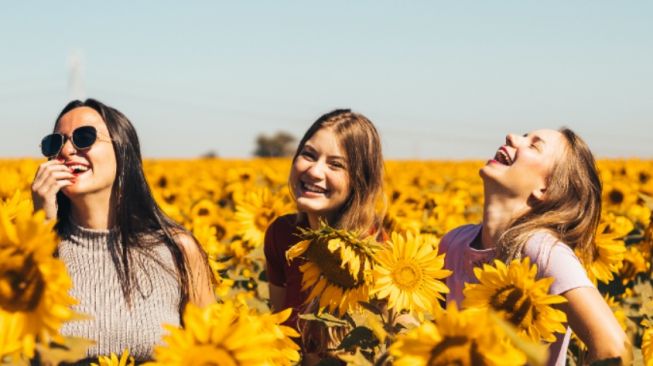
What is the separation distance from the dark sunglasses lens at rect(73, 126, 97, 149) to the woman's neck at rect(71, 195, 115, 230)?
0.19m

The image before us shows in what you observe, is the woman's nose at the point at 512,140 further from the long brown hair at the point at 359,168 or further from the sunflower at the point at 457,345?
the sunflower at the point at 457,345

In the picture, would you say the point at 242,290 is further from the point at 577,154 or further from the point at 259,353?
the point at 259,353

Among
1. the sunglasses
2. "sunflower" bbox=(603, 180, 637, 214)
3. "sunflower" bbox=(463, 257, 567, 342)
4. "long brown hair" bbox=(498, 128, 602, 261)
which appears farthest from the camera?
"sunflower" bbox=(603, 180, 637, 214)

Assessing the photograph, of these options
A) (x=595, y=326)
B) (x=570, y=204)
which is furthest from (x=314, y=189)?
(x=595, y=326)

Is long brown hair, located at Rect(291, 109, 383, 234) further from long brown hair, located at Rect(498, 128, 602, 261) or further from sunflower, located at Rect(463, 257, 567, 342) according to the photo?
sunflower, located at Rect(463, 257, 567, 342)

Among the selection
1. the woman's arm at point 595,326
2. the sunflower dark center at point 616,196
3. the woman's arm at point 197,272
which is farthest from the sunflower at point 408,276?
the sunflower dark center at point 616,196

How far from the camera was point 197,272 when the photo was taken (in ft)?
10.4

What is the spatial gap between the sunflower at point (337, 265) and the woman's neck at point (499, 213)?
0.73m

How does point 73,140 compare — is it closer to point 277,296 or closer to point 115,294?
point 115,294

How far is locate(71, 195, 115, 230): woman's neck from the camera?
9.98 ft

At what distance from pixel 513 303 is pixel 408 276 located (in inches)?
13.3

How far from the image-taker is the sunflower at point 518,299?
2092mm

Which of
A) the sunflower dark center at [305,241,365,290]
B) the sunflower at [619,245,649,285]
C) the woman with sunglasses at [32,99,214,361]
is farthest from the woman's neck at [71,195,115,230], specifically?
the sunflower at [619,245,649,285]

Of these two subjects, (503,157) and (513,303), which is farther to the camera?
(503,157)
